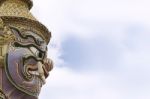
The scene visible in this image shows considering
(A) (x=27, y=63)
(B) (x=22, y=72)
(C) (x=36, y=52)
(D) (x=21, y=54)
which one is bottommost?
(B) (x=22, y=72)

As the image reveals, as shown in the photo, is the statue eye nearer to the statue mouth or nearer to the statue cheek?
the statue mouth

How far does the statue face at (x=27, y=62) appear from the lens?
23234 mm

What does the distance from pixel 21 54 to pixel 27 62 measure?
342 mm

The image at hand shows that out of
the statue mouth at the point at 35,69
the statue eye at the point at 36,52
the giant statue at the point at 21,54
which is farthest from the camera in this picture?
the statue eye at the point at 36,52

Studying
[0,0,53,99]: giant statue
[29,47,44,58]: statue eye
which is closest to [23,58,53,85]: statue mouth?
[0,0,53,99]: giant statue

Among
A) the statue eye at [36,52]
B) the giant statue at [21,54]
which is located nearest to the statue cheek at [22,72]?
the giant statue at [21,54]

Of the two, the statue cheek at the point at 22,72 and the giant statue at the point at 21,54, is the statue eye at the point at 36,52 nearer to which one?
the giant statue at the point at 21,54

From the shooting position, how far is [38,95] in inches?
934

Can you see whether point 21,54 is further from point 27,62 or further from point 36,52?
point 36,52

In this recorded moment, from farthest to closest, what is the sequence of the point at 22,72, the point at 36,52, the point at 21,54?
the point at 36,52, the point at 21,54, the point at 22,72

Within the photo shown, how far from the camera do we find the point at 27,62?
23656 mm

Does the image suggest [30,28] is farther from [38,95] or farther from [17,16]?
[38,95]

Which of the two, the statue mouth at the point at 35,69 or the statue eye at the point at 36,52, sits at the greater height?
the statue eye at the point at 36,52

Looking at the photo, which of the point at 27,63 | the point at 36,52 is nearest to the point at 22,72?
the point at 27,63
